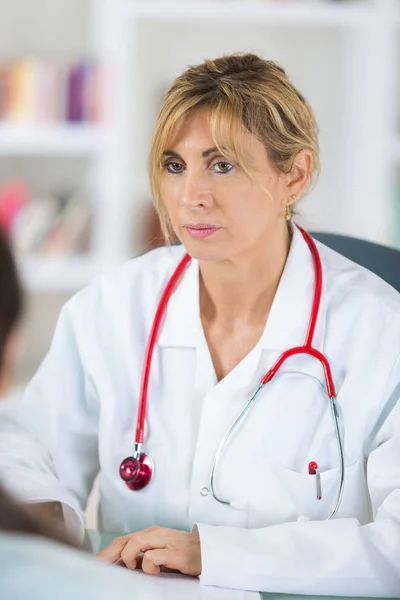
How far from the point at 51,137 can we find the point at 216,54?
690 mm

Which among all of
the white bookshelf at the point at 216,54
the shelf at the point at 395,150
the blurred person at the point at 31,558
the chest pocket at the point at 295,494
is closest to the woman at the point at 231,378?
the chest pocket at the point at 295,494

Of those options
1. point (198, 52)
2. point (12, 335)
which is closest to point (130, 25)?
point (198, 52)

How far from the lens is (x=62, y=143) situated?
3.39 metres

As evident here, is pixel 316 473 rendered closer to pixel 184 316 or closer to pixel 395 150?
pixel 184 316

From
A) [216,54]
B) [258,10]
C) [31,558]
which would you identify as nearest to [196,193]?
[31,558]

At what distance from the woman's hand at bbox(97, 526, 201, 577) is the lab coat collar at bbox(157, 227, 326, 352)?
1.09 ft

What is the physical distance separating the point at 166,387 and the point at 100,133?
2.06 m

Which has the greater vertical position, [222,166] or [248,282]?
[222,166]

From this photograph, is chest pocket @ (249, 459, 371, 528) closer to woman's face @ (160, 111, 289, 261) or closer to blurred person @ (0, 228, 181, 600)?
woman's face @ (160, 111, 289, 261)

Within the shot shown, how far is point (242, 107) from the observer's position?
133 cm

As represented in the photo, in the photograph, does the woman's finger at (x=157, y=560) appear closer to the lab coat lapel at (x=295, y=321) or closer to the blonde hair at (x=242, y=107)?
the lab coat lapel at (x=295, y=321)

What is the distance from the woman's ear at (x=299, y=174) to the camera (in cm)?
141

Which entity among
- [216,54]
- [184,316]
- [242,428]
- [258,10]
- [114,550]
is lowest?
[114,550]

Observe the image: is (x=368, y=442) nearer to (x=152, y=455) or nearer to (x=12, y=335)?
(x=152, y=455)
